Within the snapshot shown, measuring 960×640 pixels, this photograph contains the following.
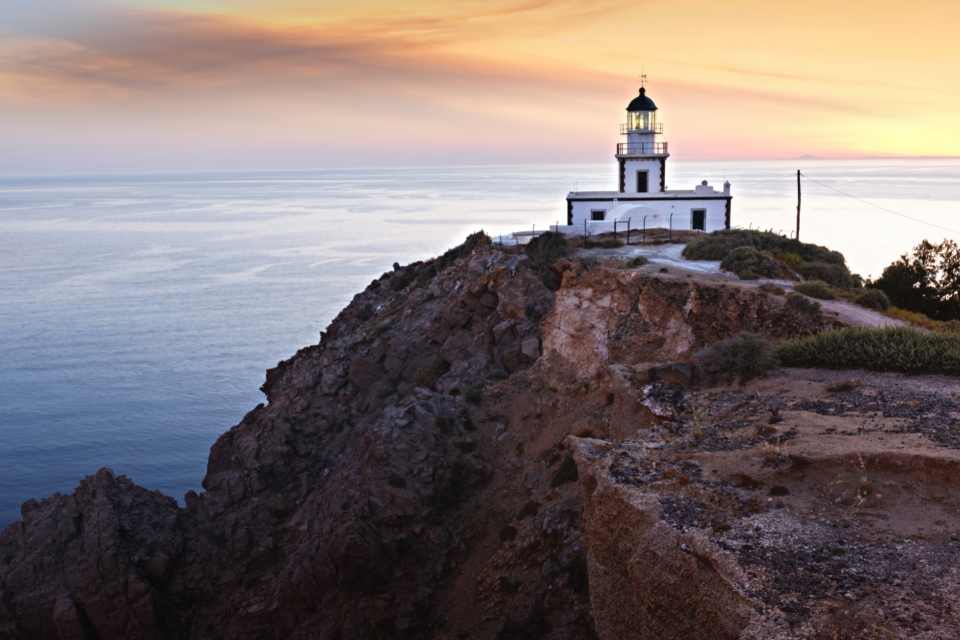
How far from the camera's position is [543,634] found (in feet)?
46.6

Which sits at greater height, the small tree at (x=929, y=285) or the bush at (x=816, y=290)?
the bush at (x=816, y=290)

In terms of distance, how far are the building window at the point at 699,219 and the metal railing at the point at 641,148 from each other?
4.56 m

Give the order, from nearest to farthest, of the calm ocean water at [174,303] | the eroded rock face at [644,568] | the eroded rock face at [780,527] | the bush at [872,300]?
the eroded rock face at [780,527], the eroded rock face at [644,568], the bush at [872,300], the calm ocean water at [174,303]

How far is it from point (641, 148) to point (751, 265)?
62.8 ft

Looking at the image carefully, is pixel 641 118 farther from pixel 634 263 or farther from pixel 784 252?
pixel 634 263

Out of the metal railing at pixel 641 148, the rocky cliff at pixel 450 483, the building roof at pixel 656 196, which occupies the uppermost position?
the metal railing at pixel 641 148

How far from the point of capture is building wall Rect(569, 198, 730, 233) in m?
36.9

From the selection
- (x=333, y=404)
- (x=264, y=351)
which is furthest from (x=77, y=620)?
(x=264, y=351)

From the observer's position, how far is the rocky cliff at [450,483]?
39.8ft

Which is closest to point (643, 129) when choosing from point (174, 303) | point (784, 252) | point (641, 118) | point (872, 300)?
point (641, 118)

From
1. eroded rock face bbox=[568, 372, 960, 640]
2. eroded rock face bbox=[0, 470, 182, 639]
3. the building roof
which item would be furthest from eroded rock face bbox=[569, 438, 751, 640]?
the building roof

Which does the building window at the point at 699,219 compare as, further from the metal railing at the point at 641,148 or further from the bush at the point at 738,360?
the bush at the point at 738,360

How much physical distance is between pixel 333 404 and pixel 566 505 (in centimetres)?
912

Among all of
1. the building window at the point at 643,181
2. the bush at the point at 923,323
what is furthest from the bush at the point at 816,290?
the building window at the point at 643,181
